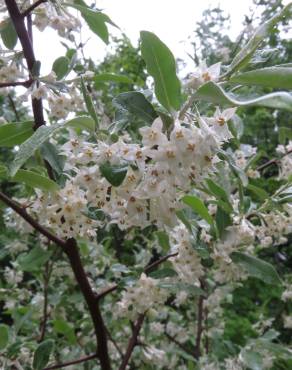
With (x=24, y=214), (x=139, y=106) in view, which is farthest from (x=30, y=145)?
(x=24, y=214)

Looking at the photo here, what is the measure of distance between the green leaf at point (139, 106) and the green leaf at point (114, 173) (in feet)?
0.44

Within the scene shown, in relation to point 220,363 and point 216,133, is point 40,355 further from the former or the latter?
point 216,133

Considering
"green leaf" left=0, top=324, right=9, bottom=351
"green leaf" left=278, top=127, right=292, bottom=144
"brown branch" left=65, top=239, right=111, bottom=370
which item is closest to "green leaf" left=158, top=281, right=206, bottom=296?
"brown branch" left=65, top=239, right=111, bottom=370

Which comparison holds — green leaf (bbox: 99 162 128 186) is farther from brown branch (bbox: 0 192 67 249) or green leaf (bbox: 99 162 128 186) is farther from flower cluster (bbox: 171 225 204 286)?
flower cluster (bbox: 171 225 204 286)

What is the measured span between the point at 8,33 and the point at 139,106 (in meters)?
0.68

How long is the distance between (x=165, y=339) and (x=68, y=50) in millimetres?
2067

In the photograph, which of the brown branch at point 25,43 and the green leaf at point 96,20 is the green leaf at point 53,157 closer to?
the brown branch at point 25,43

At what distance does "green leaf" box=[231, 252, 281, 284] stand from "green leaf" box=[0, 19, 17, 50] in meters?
1.03

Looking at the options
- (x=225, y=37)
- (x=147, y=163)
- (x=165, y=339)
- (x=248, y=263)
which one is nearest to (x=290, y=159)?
(x=248, y=263)

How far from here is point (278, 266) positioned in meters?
5.27

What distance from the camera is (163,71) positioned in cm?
99

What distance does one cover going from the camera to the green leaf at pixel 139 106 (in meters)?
1.04

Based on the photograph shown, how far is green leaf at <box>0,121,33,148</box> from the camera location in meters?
1.19

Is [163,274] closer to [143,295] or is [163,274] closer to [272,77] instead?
[143,295]
